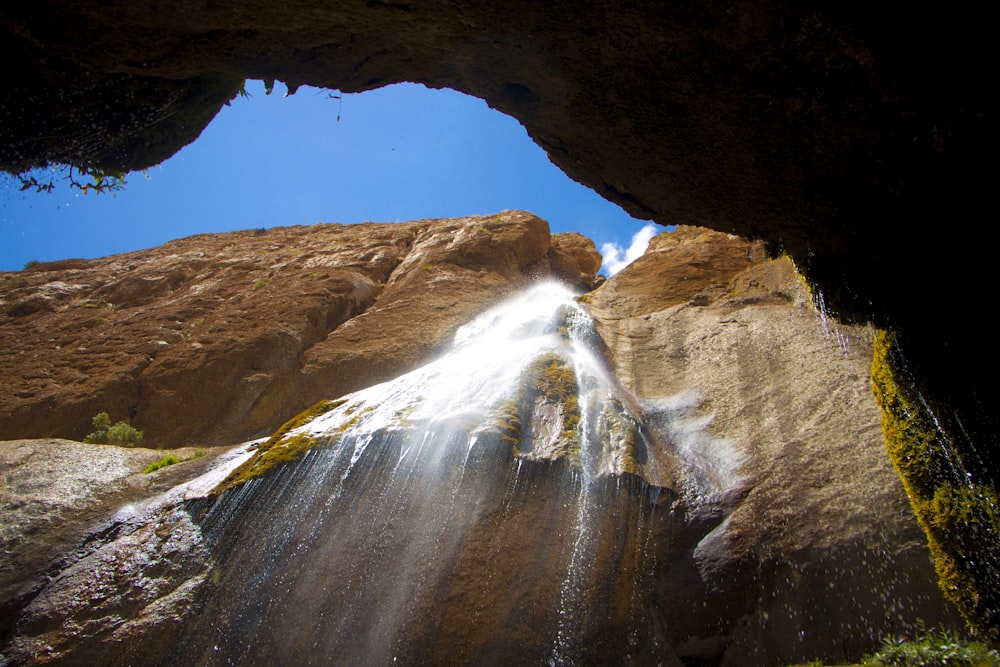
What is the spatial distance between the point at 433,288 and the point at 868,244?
1709 centimetres

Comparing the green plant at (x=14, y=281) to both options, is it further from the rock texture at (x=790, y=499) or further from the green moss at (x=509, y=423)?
the rock texture at (x=790, y=499)

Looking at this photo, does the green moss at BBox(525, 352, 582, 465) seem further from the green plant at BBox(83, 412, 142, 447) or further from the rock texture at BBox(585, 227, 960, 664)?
the green plant at BBox(83, 412, 142, 447)

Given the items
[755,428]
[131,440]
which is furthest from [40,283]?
[755,428]

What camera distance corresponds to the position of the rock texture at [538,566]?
7.45 m

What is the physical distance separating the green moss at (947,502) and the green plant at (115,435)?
1626 centimetres

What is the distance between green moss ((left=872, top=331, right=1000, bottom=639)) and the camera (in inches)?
240

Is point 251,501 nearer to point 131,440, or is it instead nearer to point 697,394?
point 131,440

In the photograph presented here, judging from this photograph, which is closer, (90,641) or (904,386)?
(904,386)

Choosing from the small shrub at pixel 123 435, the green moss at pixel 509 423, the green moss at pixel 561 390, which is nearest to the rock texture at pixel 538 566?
the green moss at pixel 509 423

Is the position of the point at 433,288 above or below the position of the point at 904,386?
above

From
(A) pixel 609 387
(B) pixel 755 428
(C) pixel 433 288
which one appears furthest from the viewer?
(C) pixel 433 288

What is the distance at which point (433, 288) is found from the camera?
21266mm

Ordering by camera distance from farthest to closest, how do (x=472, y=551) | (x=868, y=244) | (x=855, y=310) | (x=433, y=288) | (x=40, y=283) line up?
(x=40, y=283) < (x=433, y=288) < (x=472, y=551) < (x=855, y=310) < (x=868, y=244)

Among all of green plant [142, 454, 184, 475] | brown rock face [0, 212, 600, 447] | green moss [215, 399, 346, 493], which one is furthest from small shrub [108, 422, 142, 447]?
green moss [215, 399, 346, 493]
